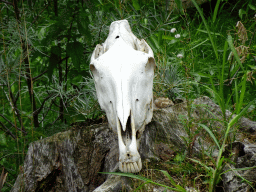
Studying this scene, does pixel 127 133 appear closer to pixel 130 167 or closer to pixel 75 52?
pixel 130 167

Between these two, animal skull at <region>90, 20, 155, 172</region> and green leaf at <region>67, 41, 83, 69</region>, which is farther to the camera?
green leaf at <region>67, 41, 83, 69</region>

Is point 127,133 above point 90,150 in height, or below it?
above

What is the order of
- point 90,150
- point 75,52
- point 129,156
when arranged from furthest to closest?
1. point 75,52
2. point 90,150
3. point 129,156

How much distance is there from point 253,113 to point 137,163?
5.52 feet

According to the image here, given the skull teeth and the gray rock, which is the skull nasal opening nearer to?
the skull teeth

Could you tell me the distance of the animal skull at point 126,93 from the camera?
1527 millimetres

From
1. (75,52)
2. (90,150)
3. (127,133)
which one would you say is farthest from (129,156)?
(75,52)

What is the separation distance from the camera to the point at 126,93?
159cm

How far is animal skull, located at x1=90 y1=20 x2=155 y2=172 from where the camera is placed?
1.53 m

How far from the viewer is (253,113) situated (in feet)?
8.90

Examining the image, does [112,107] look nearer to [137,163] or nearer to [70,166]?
[137,163]

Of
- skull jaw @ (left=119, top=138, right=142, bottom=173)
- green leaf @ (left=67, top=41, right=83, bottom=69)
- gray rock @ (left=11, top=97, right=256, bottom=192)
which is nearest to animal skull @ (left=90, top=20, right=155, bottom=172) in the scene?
skull jaw @ (left=119, top=138, right=142, bottom=173)

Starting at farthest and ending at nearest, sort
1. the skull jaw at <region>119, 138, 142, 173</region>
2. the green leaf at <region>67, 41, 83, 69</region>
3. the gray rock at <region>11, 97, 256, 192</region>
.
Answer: the green leaf at <region>67, 41, 83, 69</region> → the gray rock at <region>11, 97, 256, 192</region> → the skull jaw at <region>119, 138, 142, 173</region>

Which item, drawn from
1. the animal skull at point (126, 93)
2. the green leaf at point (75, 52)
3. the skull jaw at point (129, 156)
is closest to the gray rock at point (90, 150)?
the animal skull at point (126, 93)
